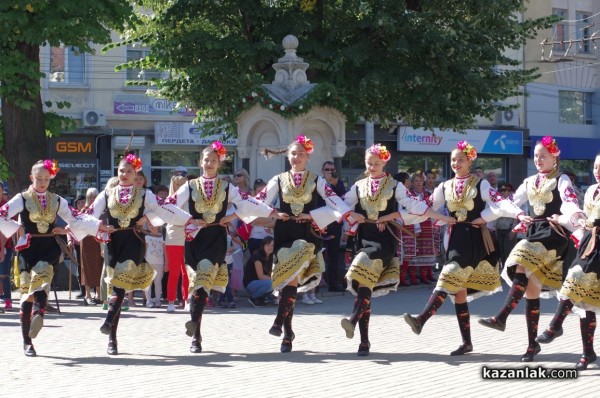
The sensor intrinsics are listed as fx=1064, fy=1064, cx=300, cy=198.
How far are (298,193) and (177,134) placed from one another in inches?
992

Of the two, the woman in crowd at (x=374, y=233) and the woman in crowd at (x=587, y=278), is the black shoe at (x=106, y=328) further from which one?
the woman in crowd at (x=587, y=278)

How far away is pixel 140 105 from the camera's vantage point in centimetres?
3481

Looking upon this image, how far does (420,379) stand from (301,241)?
2308mm

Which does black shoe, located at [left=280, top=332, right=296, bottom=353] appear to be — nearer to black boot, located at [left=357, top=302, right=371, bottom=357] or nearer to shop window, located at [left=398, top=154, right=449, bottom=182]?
black boot, located at [left=357, top=302, right=371, bottom=357]

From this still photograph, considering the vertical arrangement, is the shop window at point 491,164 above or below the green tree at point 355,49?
below

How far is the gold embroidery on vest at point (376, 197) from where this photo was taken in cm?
1027

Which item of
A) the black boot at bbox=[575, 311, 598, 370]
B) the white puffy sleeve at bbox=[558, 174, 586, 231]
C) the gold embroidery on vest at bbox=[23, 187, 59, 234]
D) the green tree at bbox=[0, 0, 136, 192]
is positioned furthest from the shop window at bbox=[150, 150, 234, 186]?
the black boot at bbox=[575, 311, 598, 370]

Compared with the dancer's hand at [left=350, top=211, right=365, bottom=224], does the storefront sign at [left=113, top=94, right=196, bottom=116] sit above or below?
above

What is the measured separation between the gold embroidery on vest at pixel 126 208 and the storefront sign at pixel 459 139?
92.8ft

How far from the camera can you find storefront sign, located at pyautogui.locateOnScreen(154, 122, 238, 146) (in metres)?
35.0

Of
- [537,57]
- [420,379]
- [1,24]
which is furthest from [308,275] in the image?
[537,57]

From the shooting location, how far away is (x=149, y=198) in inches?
417

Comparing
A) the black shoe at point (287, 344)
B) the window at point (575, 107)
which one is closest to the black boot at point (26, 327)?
the black shoe at point (287, 344)

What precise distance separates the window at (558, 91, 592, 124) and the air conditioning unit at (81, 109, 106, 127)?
1922 centimetres
